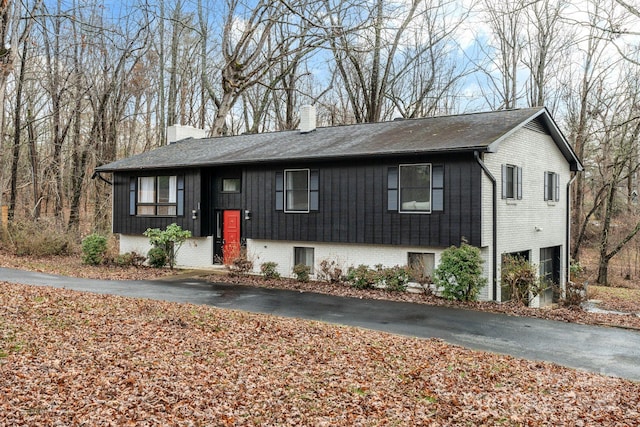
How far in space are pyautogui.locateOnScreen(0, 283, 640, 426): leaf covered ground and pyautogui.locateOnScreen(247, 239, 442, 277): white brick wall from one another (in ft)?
22.7

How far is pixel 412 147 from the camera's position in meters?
15.4

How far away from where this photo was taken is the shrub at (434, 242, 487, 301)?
13.7 meters

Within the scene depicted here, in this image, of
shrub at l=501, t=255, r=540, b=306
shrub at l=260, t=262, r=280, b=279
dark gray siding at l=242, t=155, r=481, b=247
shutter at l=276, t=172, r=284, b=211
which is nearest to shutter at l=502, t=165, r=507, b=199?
dark gray siding at l=242, t=155, r=481, b=247

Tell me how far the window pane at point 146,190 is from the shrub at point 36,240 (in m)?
4.99

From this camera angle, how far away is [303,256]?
18.2 m

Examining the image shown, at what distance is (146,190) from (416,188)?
1141 centimetres

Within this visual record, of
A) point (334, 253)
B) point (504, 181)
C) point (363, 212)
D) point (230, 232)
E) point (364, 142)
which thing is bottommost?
point (334, 253)

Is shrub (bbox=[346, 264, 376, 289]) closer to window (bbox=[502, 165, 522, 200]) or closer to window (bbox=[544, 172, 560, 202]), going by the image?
window (bbox=[502, 165, 522, 200])

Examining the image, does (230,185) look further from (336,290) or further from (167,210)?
(336,290)

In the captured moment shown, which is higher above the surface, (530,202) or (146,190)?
(146,190)

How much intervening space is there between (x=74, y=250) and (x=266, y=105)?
54.1ft

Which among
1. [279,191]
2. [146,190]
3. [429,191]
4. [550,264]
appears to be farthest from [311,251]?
[550,264]

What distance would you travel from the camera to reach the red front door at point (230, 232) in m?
19.6

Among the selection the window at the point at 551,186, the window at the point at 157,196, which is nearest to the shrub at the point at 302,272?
the window at the point at 157,196
